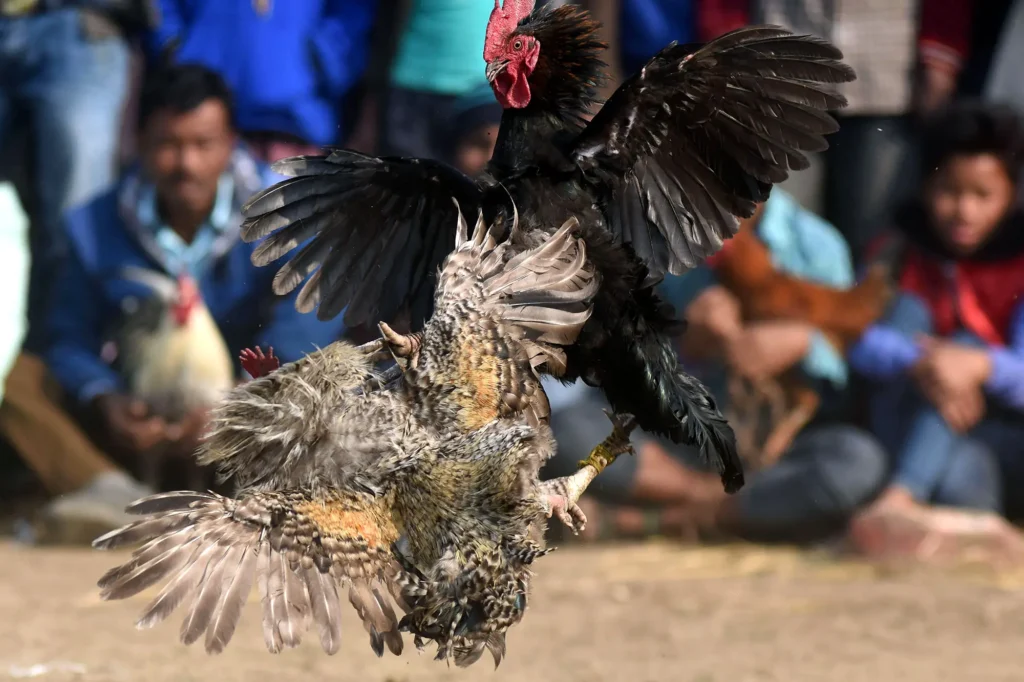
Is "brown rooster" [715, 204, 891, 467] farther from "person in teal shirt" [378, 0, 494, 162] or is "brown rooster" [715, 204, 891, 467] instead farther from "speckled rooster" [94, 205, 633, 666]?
"speckled rooster" [94, 205, 633, 666]

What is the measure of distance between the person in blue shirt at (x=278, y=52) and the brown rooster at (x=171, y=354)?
2.96 ft

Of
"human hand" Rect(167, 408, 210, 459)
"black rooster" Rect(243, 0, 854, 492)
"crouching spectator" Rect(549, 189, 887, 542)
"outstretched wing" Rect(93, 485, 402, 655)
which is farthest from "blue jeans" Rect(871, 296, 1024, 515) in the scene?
"outstretched wing" Rect(93, 485, 402, 655)

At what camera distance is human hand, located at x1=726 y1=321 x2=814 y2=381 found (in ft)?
19.9

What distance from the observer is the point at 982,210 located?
6074 millimetres

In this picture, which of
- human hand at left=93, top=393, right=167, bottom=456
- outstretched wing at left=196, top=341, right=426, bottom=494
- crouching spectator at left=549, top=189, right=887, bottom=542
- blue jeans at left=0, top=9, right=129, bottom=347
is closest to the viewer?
outstretched wing at left=196, top=341, right=426, bottom=494

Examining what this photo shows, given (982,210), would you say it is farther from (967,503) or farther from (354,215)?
(354,215)

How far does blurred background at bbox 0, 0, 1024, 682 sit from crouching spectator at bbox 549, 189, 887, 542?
13 millimetres

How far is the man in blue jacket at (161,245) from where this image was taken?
20.6 ft

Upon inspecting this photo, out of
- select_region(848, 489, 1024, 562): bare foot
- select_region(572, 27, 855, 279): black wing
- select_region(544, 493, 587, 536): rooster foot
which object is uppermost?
select_region(572, 27, 855, 279): black wing

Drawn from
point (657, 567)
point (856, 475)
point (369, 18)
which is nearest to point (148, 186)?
point (369, 18)

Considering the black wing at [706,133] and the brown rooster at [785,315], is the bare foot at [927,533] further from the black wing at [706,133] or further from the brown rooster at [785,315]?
the black wing at [706,133]

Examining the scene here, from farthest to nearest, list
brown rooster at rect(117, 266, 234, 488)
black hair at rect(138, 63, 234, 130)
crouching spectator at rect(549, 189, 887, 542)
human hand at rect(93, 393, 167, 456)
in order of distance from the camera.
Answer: black hair at rect(138, 63, 234, 130), human hand at rect(93, 393, 167, 456), brown rooster at rect(117, 266, 234, 488), crouching spectator at rect(549, 189, 887, 542)

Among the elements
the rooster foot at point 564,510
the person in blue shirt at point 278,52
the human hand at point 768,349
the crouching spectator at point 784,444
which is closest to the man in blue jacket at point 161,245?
the person in blue shirt at point 278,52

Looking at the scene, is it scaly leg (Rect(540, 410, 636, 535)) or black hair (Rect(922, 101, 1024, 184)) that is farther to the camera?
black hair (Rect(922, 101, 1024, 184))
